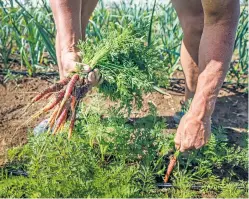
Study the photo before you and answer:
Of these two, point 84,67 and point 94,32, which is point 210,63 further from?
point 94,32

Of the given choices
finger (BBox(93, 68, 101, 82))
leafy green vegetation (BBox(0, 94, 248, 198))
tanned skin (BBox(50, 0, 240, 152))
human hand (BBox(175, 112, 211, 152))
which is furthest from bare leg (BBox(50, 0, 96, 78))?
human hand (BBox(175, 112, 211, 152))

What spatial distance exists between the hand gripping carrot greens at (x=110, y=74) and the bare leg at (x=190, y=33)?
0.42 meters

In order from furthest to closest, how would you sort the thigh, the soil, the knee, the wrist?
the soil → the thigh → the wrist → the knee

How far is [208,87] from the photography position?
1.63m

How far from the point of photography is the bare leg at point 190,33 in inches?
88.1

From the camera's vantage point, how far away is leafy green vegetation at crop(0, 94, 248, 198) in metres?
1.72

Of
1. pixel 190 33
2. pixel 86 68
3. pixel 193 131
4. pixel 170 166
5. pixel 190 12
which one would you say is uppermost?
→ pixel 190 12

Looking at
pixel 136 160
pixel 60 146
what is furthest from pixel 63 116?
pixel 136 160

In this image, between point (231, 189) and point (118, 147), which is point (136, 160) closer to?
point (118, 147)

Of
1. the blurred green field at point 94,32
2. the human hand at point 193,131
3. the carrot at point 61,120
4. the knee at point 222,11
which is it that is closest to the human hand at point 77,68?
the carrot at point 61,120

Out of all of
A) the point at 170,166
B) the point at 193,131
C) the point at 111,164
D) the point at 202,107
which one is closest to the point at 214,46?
the point at 202,107

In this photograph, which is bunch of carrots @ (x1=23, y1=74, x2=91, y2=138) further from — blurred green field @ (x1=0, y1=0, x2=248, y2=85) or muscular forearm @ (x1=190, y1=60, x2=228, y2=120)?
blurred green field @ (x1=0, y1=0, x2=248, y2=85)

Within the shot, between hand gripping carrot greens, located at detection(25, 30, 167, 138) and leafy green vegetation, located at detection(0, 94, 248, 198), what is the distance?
0.10m

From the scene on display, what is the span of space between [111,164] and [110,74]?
1.33 feet
